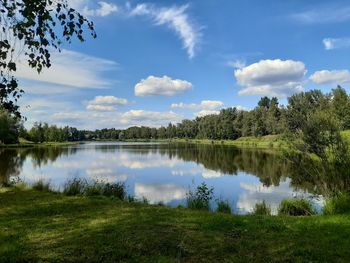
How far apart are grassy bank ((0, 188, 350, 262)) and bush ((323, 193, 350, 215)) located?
3.65ft

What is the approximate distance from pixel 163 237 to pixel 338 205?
19.8 feet

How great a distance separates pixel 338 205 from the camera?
10273 mm

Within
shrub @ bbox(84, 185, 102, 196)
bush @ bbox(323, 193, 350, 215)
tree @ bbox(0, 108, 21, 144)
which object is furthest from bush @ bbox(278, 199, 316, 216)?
tree @ bbox(0, 108, 21, 144)

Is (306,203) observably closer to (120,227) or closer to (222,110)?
(120,227)

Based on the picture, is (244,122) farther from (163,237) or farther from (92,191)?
(163,237)

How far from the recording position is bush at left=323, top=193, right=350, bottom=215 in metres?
10.1

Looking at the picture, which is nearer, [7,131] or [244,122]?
[7,131]

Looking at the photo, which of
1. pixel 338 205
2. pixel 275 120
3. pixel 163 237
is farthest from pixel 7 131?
pixel 163 237

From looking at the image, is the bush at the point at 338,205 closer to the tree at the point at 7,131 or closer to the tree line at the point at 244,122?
the tree line at the point at 244,122

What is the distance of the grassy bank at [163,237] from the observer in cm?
607

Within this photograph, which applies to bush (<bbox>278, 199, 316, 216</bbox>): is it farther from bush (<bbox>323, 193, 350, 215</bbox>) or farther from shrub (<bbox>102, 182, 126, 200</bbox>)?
shrub (<bbox>102, 182, 126, 200</bbox>)

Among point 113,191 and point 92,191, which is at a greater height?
point 92,191

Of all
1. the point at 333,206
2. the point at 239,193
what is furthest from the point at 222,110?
the point at 333,206

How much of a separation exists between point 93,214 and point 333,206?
7.10 meters
